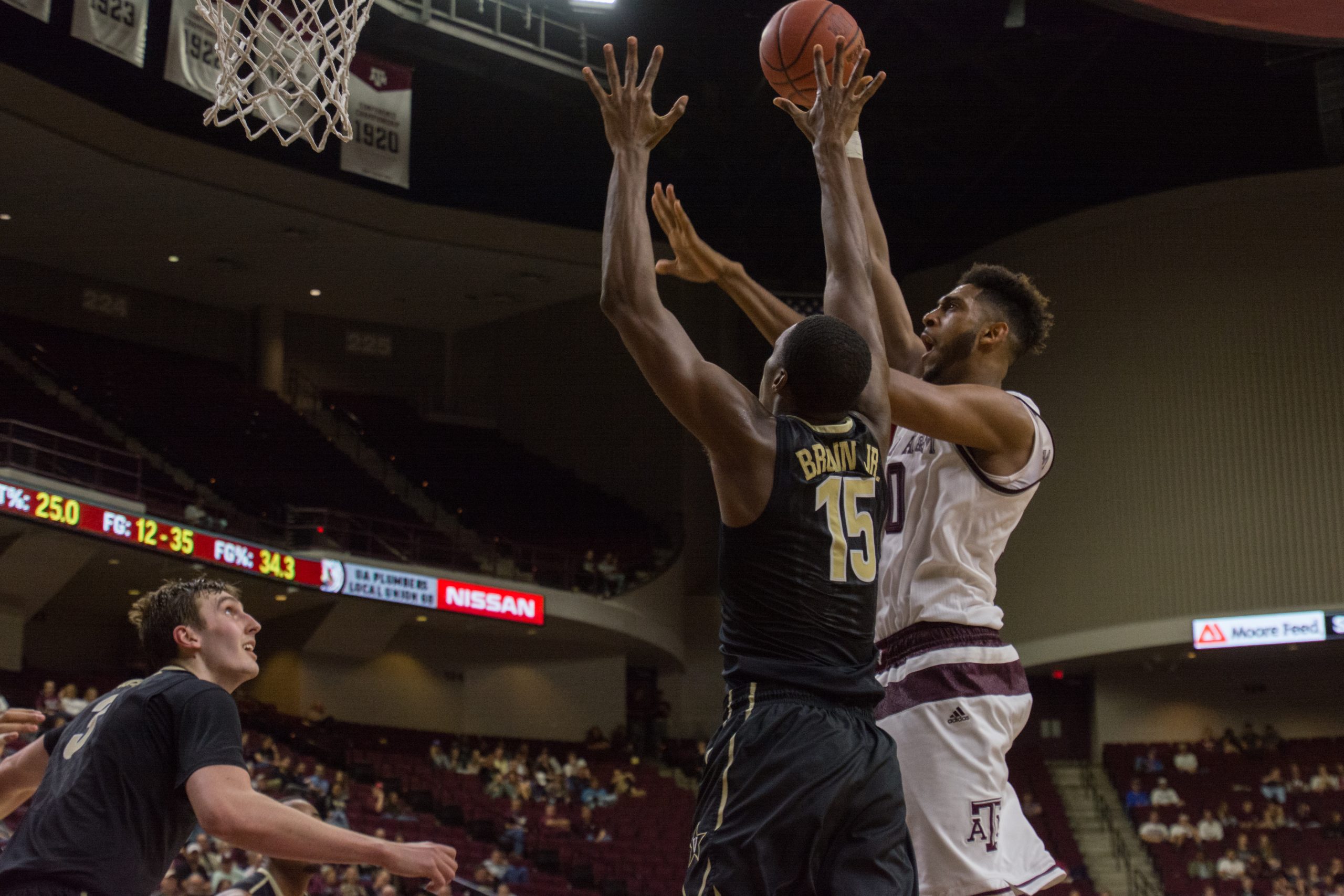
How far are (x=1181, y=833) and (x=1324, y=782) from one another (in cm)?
267

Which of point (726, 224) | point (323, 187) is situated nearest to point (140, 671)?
point (323, 187)

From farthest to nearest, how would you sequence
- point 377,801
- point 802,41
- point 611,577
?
point 611,577, point 377,801, point 802,41

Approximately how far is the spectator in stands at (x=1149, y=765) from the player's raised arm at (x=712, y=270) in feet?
63.6

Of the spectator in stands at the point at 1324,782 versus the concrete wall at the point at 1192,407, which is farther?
the concrete wall at the point at 1192,407

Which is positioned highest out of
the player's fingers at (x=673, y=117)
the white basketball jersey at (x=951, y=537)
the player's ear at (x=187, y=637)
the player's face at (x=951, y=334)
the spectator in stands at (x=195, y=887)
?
the player's fingers at (x=673, y=117)

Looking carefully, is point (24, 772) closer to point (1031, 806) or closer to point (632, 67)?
→ point (632, 67)

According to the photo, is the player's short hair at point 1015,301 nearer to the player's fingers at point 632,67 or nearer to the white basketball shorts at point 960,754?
the white basketball shorts at point 960,754

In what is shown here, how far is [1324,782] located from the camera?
778 inches

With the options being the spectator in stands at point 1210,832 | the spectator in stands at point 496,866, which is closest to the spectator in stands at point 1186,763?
the spectator in stands at point 1210,832

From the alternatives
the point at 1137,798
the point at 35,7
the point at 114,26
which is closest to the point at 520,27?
the point at 114,26

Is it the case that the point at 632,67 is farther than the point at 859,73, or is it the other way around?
the point at 859,73

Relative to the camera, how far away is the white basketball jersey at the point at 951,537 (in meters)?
3.56

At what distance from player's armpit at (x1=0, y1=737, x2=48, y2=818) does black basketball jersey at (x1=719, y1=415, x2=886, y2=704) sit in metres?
1.80

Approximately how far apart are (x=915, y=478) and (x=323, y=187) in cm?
1670
